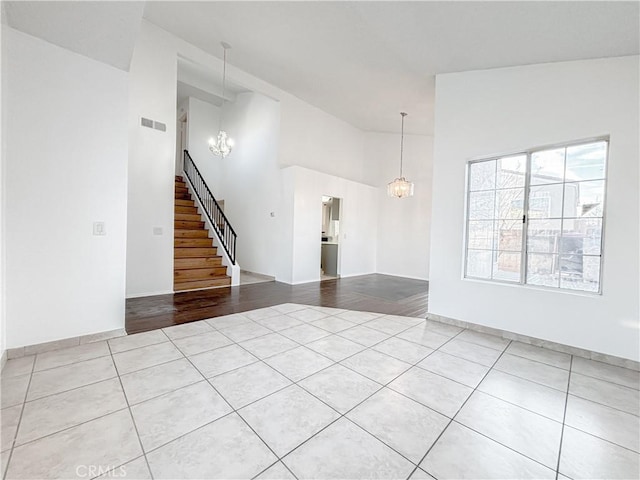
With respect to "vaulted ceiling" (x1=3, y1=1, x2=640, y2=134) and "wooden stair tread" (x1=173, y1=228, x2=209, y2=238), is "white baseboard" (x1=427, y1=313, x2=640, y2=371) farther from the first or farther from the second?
"wooden stair tread" (x1=173, y1=228, x2=209, y2=238)

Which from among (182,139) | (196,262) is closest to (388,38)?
(196,262)

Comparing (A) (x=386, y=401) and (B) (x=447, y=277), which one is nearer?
(A) (x=386, y=401)

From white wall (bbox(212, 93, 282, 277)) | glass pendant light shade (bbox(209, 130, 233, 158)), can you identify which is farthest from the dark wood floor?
glass pendant light shade (bbox(209, 130, 233, 158))

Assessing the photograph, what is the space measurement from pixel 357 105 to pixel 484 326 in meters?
5.29

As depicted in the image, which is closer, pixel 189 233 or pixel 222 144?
pixel 222 144

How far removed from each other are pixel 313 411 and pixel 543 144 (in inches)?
143

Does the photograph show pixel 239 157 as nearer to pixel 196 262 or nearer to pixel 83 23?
A: pixel 196 262

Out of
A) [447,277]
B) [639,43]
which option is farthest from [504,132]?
[447,277]

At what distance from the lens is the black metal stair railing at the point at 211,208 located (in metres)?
6.54

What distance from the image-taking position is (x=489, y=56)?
123 inches

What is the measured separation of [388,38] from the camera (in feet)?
10.9

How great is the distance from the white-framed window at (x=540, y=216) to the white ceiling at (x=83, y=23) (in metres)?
3.99

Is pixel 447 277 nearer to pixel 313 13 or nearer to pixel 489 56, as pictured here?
pixel 489 56

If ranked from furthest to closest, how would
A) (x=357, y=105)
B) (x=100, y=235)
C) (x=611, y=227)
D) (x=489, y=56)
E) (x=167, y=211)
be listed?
(x=357, y=105) < (x=167, y=211) < (x=489, y=56) < (x=100, y=235) < (x=611, y=227)
